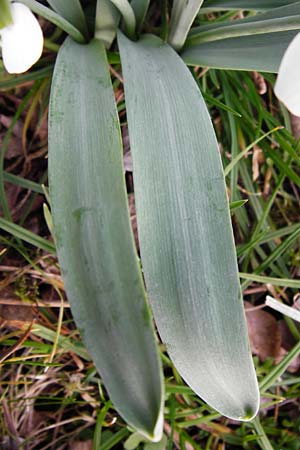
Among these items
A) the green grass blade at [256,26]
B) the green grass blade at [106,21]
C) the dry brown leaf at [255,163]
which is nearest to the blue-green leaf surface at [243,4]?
the green grass blade at [256,26]

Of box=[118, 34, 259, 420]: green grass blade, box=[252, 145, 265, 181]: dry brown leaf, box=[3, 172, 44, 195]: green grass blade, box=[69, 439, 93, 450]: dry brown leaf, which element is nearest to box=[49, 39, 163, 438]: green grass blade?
box=[118, 34, 259, 420]: green grass blade

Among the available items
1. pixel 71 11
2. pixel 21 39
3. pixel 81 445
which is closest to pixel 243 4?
pixel 71 11

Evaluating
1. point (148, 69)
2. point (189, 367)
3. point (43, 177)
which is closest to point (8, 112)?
point (43, 177)

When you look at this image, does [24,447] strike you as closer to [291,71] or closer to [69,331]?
[69,331]

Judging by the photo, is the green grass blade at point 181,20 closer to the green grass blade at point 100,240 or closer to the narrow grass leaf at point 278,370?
the green grass blade at point 100,240

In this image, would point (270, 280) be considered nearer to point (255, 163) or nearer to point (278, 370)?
point (278, 370)
